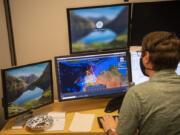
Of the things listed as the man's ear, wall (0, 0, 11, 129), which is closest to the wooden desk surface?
wall (0, 0, 11, 129)

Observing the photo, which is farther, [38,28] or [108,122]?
[38,28]

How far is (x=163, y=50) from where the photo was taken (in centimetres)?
102

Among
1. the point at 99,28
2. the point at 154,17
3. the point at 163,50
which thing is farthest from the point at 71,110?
the point at 154,17

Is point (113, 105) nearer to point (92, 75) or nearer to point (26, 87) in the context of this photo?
point (92, 75)

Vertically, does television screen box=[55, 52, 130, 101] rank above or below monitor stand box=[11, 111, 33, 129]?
above

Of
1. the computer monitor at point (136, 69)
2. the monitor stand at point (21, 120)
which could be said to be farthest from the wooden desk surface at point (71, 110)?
the computer monitor at point (136, 69)

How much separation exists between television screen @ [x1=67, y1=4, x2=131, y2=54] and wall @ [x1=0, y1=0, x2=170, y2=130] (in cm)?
7

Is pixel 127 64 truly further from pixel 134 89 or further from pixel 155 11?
pixel 134 89

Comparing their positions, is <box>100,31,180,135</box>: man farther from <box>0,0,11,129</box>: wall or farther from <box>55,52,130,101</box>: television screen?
<box>0,0,11,129</box>: wall

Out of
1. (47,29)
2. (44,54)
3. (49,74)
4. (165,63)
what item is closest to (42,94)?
(49,74)

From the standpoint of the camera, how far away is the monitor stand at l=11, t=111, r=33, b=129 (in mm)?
1487

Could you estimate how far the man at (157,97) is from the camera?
0.99m

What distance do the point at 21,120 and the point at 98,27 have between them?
998 millimetres

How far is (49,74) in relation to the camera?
1.60 metres
